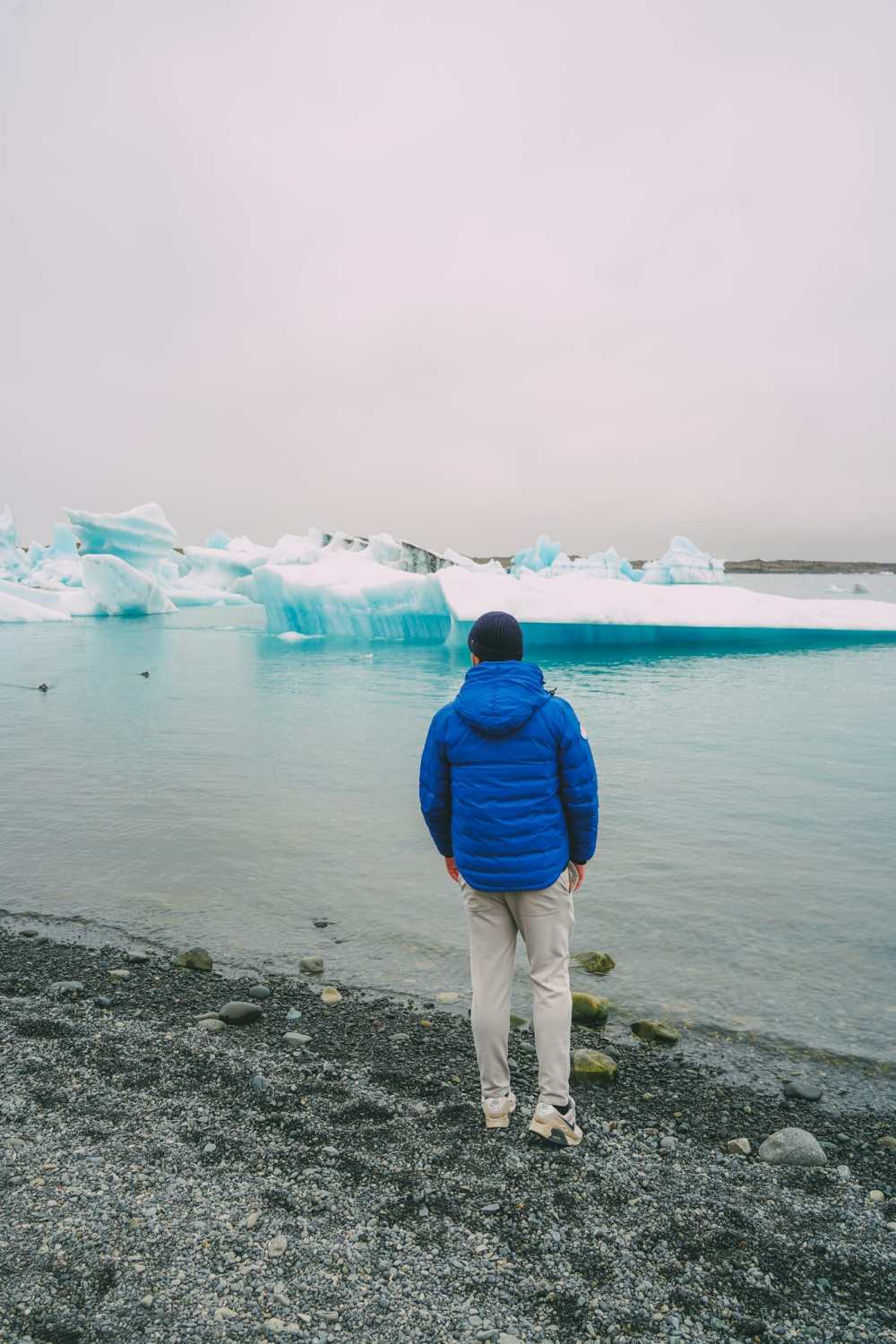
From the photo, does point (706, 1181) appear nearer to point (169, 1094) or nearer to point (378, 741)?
point (169, 1094)

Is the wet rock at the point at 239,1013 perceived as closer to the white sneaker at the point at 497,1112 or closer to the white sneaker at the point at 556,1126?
the white sneaker at the point at 497,1112

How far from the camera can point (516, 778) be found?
9.47 ft

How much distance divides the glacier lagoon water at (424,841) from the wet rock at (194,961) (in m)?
0.20

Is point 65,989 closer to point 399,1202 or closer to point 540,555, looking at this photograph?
point 399,1202

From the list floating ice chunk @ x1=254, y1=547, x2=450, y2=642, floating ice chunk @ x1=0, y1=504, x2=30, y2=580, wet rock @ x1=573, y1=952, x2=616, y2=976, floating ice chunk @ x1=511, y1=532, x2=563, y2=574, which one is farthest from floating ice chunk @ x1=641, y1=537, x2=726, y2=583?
wet rock @ x1=573, y1=952, x2=616, y2=976

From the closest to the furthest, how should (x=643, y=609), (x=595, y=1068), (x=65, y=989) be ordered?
(x=595, y=1068) → (x=65, y=989) → (x=643, y=609)

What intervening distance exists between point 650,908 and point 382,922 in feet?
5.88

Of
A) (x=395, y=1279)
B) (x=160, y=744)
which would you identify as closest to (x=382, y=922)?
(x=395, y=1279)

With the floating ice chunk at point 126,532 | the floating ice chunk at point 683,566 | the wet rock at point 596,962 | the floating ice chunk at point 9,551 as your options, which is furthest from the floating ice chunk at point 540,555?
the wet rock at point 596,962

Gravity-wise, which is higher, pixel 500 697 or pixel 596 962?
pixel 500 697

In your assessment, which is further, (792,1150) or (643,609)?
(643,609)

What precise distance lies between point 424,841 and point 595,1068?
4126mm

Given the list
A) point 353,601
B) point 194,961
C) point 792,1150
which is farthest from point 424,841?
point 353,601

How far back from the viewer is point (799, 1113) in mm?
3383
